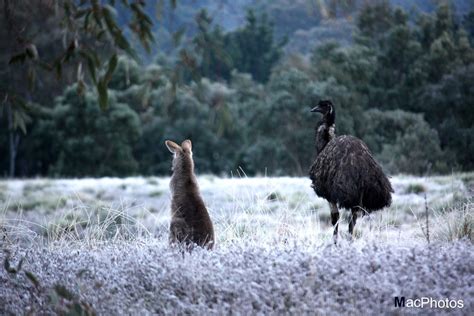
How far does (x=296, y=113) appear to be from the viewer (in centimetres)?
3678

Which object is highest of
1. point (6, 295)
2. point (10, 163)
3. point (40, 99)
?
point (6, 295)

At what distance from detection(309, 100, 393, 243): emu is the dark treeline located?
24.2m

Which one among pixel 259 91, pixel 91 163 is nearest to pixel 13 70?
pixel 91 163

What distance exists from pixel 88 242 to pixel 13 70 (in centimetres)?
2745

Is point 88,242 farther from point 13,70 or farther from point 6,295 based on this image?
point 13,70

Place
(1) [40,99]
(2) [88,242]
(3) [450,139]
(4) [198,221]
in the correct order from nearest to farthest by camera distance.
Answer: (4) [198,221] < (2) [88,242] < (3) [450,139] < (1) [40,99]

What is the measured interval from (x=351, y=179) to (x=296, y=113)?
96.7 feet

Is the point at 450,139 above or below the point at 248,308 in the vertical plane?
below

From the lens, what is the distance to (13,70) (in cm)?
3356

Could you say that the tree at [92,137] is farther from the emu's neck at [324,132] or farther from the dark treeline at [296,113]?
the emu's neck at [324,132]

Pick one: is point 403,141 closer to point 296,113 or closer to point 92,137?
point 296,113

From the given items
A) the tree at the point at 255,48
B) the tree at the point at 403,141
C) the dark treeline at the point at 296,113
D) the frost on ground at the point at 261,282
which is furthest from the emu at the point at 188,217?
the tree at the point at 255,48

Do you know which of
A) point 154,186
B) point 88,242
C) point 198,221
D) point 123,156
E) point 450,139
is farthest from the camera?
point 123,156

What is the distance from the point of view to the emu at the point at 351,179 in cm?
746
